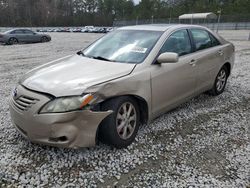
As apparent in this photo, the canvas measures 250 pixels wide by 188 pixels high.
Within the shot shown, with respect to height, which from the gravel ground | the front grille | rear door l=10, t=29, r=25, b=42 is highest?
rear door l=10, t=29, r=25, b=42

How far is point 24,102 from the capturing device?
2680 millimetres

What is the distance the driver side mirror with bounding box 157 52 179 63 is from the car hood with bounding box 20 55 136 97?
15.8 inches

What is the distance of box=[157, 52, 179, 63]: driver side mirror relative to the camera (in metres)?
3.15

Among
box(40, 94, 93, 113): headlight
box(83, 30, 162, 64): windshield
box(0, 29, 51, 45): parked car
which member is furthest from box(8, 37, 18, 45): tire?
box(40, 94, 93, 113): headlight

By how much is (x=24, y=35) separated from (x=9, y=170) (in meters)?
18.0

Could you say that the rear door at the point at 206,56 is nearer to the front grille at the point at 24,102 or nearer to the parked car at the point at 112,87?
the parked car at the point at 112,87

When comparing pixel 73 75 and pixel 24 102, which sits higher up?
pixel 73 75

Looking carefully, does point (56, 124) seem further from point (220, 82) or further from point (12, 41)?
point (12, 41)

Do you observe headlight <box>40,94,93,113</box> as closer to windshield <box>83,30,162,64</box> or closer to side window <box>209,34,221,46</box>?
windshield <box>83,30,162,64</box>

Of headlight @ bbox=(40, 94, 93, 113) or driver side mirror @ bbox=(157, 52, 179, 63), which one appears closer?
headlight @ bbox=(40, 94, 93, 113)

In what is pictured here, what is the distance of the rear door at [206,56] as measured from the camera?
13.5 feet

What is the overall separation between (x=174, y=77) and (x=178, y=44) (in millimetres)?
611

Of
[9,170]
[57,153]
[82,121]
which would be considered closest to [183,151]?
[82,121]

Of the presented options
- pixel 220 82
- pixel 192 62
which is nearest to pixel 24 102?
pixel 192 62
